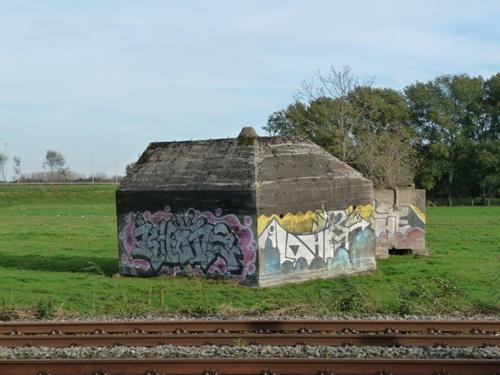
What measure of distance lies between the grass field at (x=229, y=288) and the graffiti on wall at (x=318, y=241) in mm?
746

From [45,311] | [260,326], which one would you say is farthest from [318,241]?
[260,326]

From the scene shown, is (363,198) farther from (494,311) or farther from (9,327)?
(9,327)

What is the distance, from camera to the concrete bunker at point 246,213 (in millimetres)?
20203

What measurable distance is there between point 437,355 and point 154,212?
13.5 metres

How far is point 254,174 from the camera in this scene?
66.9 ft

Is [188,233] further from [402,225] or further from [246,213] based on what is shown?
[402,225]

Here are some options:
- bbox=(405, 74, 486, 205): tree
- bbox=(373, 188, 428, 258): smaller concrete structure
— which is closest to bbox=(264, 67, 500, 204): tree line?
bbox=(405, 74, 486, 205): tree

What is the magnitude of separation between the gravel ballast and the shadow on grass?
1250 centimetres

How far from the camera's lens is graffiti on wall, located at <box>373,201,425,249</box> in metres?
28.4

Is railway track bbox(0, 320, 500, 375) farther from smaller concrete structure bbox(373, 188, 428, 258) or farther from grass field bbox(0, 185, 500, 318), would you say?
smaller concrete structure bbox(373, 188, 428, 258)

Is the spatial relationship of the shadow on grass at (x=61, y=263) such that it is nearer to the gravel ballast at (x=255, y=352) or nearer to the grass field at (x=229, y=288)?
the grass field at (x=229, y=288)

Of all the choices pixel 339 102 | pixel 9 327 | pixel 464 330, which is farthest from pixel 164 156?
pixel 339 102

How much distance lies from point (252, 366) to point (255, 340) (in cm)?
187

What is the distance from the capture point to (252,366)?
913 cm
